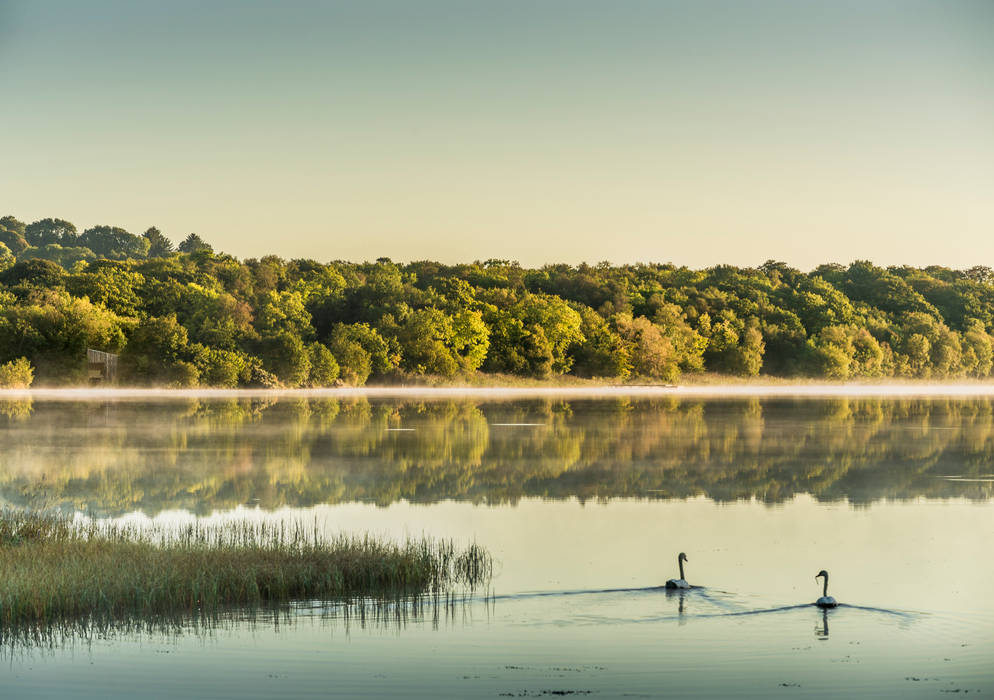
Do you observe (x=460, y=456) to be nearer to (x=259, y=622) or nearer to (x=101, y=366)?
(x=259, y=622)

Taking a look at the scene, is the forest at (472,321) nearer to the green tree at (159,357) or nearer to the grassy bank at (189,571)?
the green tree at (159,357)

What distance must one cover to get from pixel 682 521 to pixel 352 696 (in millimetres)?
11252

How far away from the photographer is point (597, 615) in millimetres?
13297

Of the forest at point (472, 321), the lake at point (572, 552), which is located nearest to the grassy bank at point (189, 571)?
the lake at point (572, 552)

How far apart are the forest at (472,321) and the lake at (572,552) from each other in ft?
118

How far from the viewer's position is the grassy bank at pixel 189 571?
1270cm

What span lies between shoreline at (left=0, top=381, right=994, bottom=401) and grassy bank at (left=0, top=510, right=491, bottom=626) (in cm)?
5012

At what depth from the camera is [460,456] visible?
32219 millimetres

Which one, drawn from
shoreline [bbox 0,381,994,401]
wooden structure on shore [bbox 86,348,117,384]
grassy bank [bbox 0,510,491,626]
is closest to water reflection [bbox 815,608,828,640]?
grassy bank [bbox 0,510,491,626]

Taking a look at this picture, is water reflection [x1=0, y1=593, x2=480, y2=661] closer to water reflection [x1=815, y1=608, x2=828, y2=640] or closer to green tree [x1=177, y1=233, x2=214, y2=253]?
water reflection [x1=815, y1=608, x2=828, y2=640]

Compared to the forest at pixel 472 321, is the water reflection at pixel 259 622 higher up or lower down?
lower down

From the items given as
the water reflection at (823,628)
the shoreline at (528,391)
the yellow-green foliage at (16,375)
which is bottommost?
the water reflection at (823,628)

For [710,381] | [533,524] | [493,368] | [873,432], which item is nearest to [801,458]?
[873,432]

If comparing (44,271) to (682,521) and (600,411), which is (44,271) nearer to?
(600,411)
